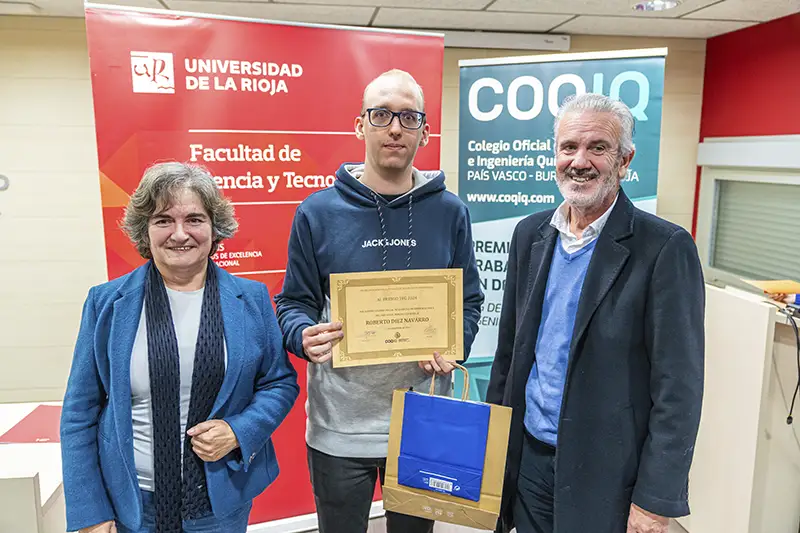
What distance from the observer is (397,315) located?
4.79ft

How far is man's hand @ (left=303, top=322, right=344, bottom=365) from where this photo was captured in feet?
4.67

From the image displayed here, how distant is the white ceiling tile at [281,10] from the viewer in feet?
11.1

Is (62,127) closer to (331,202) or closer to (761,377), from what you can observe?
(331,202)

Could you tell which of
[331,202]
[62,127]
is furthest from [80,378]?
[62,127]

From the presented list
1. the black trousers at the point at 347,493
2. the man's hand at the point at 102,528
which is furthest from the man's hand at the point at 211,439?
the black trousers at the point at 347,493

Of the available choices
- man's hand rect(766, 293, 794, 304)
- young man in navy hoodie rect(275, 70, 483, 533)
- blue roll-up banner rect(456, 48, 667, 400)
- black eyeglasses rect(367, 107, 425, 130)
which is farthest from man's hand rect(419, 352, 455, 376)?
man's hand rect(766, 293, 794, 304)

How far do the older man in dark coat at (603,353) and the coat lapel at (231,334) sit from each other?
71 cm

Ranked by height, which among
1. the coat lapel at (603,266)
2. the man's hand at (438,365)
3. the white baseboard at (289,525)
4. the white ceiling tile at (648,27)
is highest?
the white ceiling tile at (648,27)

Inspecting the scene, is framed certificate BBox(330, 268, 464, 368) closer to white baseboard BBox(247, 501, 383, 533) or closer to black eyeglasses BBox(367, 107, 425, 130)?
black eyeglasses BBox(367, 107, 425, 130)

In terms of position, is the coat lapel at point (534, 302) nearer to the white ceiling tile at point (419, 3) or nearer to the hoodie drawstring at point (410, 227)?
the hoodie drawstring at point (410, 227)

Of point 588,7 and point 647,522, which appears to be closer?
point 647,522

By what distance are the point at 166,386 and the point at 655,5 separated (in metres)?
3.49

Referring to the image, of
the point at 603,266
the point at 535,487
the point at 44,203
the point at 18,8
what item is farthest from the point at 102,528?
the point at 18,8

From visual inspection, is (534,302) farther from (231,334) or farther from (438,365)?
(231,334)
